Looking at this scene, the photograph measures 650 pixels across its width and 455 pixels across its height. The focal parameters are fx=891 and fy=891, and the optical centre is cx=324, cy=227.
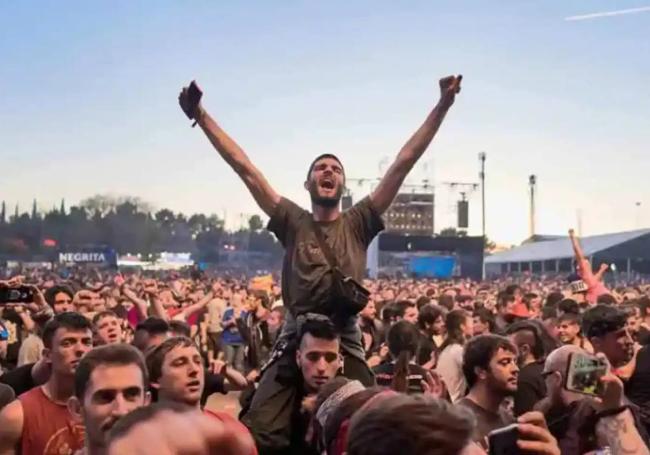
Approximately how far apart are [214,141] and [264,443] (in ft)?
5.34

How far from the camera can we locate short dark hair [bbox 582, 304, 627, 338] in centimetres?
546

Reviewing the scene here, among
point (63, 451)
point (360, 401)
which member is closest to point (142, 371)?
point (63, 451)

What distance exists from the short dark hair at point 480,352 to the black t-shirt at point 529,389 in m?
0.96

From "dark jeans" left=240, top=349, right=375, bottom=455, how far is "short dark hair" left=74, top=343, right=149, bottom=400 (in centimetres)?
72

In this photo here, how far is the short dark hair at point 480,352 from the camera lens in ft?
16.6

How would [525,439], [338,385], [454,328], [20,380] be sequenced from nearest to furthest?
[525,439], [338,385], [20,380], [454,328]

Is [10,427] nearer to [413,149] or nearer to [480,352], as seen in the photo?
[413,149]

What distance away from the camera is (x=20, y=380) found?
5379 mm

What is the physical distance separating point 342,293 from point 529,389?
2.46 m

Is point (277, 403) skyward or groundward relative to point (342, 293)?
groundward

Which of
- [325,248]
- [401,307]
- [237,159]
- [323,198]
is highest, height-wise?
[237,159]

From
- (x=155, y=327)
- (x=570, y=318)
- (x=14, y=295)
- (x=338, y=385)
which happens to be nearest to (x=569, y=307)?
(x=570, y=318)

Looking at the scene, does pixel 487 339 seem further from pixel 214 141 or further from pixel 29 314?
pixel 29 314

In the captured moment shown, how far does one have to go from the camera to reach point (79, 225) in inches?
3059
